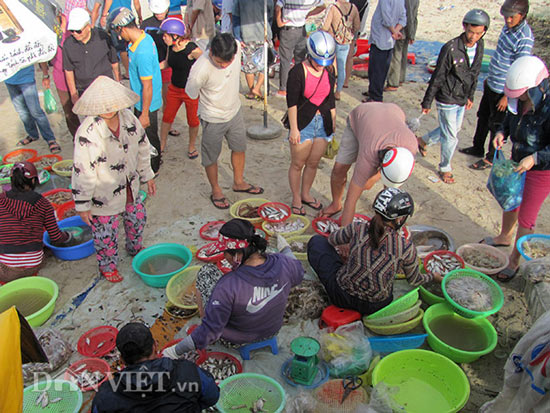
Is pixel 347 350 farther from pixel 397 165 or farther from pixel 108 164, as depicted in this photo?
pixel 108 164

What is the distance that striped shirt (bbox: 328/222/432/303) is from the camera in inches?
134

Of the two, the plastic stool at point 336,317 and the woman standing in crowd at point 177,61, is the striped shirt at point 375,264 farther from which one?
the woman standing in crowd at point 177,61

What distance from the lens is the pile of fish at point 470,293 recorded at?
376cm

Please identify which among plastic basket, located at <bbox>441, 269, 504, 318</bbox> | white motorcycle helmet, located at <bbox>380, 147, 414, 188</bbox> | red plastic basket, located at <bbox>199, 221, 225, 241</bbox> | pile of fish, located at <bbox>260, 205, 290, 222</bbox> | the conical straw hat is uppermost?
the conical straw hat

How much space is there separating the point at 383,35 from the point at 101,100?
5540 millimetres

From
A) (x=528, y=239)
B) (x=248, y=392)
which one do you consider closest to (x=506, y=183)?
(x=528, y=239)

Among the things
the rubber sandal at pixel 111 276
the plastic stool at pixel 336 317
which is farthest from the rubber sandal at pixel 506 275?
the rubber sandal at pixel 111 276

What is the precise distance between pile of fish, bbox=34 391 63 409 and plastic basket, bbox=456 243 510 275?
12.7ft

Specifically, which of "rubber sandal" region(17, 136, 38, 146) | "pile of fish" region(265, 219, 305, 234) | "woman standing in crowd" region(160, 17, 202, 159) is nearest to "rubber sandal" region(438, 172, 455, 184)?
"pile of fish" region(265, 219, 305, 234)

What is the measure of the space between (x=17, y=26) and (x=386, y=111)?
12.5ft

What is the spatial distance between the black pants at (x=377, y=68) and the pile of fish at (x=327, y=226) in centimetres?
385

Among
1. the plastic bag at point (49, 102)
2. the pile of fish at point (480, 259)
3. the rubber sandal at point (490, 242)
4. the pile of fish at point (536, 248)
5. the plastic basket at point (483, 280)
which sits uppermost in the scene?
the plastic bag at point (49, 102)

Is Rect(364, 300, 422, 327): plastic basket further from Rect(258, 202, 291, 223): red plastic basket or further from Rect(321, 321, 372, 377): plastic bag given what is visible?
Rect(258, 202, 291, 223): red plastic basket

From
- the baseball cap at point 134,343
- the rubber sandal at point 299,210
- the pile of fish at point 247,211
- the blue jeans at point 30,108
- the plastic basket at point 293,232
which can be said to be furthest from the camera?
the blue jeans at point 30,108
